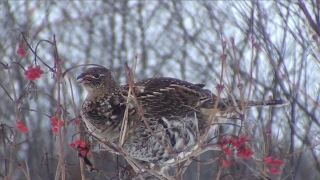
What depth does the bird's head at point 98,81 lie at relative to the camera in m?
4.61

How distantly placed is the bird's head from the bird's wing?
123mm

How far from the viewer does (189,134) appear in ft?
14.1

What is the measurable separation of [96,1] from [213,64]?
29.9ft

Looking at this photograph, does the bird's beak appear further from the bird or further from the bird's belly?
the bird's belly

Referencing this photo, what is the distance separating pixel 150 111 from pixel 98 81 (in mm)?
437

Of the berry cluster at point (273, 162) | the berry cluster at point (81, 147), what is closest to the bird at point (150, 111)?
the berry cluster at point (81, 147)

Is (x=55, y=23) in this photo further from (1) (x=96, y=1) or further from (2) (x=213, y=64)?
(2) (x=213, y=64)

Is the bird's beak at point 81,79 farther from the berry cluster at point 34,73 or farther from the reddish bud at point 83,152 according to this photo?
the berry cluster at point 34,73

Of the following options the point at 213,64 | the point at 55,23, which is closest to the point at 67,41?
the point at 55,23

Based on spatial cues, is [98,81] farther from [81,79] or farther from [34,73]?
[34,73]

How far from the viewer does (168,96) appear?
485cm

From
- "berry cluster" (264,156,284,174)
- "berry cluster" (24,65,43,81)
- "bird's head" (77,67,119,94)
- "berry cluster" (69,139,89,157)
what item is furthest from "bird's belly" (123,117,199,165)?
"berry cluster" (24,65,43,81)

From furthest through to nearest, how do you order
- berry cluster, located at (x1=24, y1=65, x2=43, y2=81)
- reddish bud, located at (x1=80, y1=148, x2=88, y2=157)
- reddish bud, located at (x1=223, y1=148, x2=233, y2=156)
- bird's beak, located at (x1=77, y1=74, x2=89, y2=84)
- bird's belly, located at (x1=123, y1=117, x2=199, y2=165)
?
bird's beak, located at (x1=77, y1=74, x2=89, y2=84) < bird's belly, located at (x1=123, y1=117, x2=199, y2=165) < reddish bud, located at (x1=80, y1=148, x2=88, y2=157) < reddish bud, located at (x1=223, y1=148, x2=233, y2=156) < berry cluster, located at (x1=24, y1=65, x2=43, y2=81)

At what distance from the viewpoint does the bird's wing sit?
462 cm
